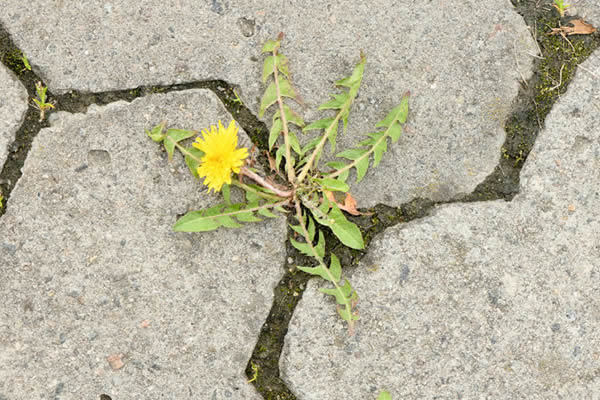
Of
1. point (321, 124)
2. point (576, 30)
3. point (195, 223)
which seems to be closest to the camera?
point (195, 223)

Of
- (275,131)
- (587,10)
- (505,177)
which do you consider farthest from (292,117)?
(587,10)

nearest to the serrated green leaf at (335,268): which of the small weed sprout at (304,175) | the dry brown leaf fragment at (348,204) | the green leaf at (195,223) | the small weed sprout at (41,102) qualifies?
the small weed sprout at (304,175)

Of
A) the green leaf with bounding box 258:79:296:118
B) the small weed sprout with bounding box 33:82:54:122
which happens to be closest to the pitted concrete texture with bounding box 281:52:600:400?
the green leaf with bounding box 258:79:296:118

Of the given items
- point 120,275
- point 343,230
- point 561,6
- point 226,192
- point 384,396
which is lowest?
point 384,396

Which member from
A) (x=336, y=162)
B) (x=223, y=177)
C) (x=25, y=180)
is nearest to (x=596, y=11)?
(x=336, y=162)

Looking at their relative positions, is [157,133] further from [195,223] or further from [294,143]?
[294,143]

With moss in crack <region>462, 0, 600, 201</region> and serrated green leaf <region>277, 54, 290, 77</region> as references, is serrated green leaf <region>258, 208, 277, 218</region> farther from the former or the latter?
moss in crack <region>462, 0, 600, 201</region>

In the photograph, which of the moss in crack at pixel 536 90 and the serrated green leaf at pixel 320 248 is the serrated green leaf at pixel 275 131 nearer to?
the serrated green leaf at pixel 320 248
